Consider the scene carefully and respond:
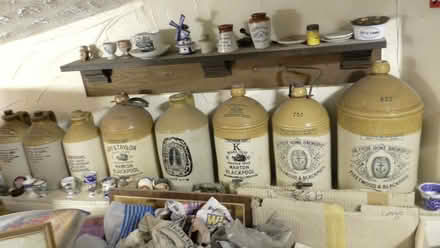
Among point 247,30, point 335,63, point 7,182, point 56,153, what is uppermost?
point 247,30

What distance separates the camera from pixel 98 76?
4.20 ft

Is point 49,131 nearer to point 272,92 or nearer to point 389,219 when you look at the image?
point 272,92

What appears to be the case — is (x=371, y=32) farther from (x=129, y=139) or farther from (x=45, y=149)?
(x=45, y=149)

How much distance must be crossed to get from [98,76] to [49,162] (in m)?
0.33

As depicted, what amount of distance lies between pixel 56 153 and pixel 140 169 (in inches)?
12.0

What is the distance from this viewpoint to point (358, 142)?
3.31 ft

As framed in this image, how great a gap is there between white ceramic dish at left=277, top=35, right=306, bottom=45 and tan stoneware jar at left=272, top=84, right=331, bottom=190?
0.12m

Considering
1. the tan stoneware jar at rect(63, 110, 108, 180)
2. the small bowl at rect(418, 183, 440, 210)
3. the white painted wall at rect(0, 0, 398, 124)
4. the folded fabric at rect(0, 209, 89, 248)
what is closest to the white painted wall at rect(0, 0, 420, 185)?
the white painted wall at rect(0, 0, 398, 124)

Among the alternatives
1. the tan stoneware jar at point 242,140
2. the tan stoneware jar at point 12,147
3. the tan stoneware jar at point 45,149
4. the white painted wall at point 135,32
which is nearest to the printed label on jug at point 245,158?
the tan stoneware jar at point 242,140

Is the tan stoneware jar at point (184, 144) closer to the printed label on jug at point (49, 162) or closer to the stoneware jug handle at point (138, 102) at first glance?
the stoneware jug handle at point (138, 102)

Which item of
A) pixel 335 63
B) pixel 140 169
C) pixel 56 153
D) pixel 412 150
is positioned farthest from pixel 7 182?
pixel 412 150

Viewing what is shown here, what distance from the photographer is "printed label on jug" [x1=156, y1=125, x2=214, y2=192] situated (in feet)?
3.77

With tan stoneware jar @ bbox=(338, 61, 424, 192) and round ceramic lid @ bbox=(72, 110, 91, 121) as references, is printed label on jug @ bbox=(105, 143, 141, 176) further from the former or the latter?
tan stoneware jar @ bbox=(338, 61, 424, 192)

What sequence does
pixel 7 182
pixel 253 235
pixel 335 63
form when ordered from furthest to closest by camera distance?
pixel 7 182, pixel 335 63, pixel 253 235
